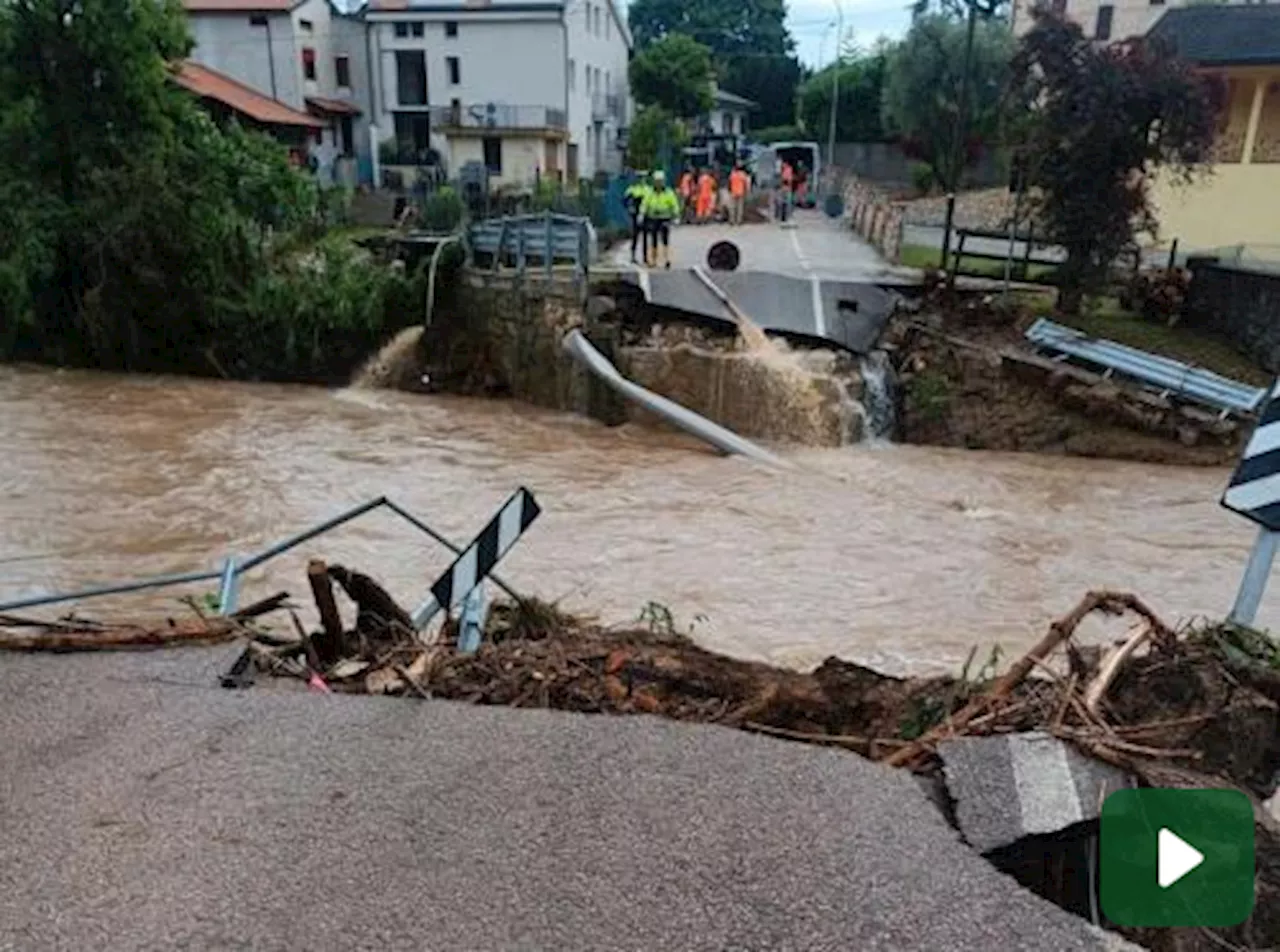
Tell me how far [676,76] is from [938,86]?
15376 mm

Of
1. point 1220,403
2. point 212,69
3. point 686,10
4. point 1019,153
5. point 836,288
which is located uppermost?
point 686,10

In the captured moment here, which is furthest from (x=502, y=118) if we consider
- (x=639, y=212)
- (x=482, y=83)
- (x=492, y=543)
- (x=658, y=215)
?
(x=492, y=543)

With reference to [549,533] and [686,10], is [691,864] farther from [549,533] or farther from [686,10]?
[686,10]

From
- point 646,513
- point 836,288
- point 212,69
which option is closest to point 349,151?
point 212,69

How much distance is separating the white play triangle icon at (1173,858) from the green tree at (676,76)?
2114 inches

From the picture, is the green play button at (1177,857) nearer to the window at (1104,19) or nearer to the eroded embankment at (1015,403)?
the eroded embankment at (1015,403)

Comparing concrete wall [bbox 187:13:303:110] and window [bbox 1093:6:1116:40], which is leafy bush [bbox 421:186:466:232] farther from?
window [bbox 1093:6:1116:40]

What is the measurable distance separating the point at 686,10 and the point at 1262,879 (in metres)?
85.2

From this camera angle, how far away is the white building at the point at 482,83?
4372cm

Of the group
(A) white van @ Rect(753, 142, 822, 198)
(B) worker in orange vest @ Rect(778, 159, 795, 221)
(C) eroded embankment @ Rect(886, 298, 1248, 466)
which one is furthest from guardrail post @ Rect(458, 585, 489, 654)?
(A) white van @ Rect(753, 142, 822, 198)

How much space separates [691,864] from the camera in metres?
3.19

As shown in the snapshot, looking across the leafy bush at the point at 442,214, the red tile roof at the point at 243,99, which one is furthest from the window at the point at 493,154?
the leafy bush at the point at 442,214

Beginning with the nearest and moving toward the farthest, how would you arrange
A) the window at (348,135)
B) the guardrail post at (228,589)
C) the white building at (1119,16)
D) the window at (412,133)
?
the guardrail post at (228,589), the white building at (1119,16), the window at (412,133), the window at (348,135)

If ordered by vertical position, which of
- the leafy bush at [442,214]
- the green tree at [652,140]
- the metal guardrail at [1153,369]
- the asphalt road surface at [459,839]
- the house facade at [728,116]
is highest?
the house facade at [728,116]
